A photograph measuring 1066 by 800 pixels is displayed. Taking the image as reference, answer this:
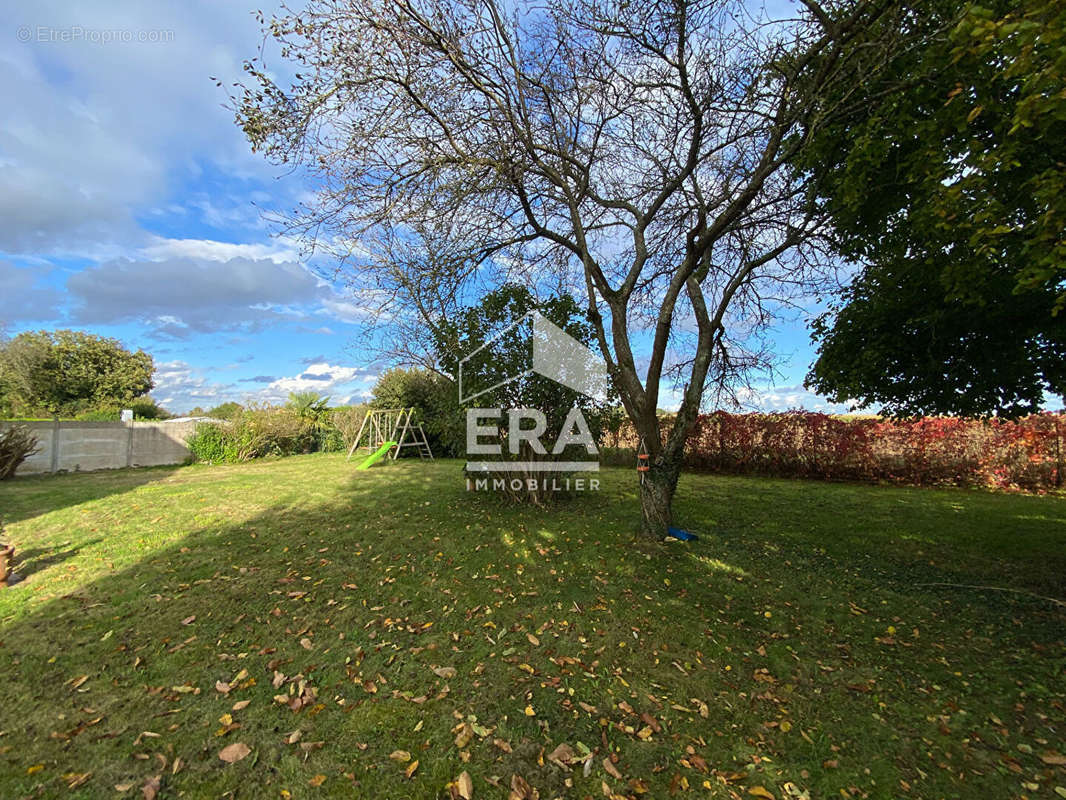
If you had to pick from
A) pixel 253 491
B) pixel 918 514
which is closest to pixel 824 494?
pixel 918 514

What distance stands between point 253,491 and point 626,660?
756 centimetres

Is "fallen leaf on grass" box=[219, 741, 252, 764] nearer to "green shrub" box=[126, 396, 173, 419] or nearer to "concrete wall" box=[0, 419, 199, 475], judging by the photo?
"concrete wall" box=[0, 419, 199, 475]

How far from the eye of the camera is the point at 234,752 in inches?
84.3

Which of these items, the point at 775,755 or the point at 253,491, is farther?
the point at 253,491

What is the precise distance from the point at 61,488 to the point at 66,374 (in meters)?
21.1

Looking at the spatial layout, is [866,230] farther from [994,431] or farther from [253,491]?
[253,491]

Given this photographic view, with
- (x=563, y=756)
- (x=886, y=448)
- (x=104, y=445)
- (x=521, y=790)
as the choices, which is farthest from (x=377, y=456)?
(x=886, y=448)

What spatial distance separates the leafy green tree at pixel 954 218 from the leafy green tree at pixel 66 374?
30847 millimetres

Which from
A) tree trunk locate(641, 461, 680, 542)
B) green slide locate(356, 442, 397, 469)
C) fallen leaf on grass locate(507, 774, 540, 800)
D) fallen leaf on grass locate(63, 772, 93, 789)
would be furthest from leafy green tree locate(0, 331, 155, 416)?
fallen leaf on grass locate(507, 774, 540, 800)

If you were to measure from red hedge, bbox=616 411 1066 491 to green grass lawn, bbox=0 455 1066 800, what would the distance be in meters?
3.71

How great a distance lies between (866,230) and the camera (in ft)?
14.6

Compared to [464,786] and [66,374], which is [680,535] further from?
[66,374]

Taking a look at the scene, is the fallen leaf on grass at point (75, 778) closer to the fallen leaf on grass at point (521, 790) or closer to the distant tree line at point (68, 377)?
the fallen leaf on grass at point (521, 790)

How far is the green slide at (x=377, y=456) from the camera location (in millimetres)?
11430
